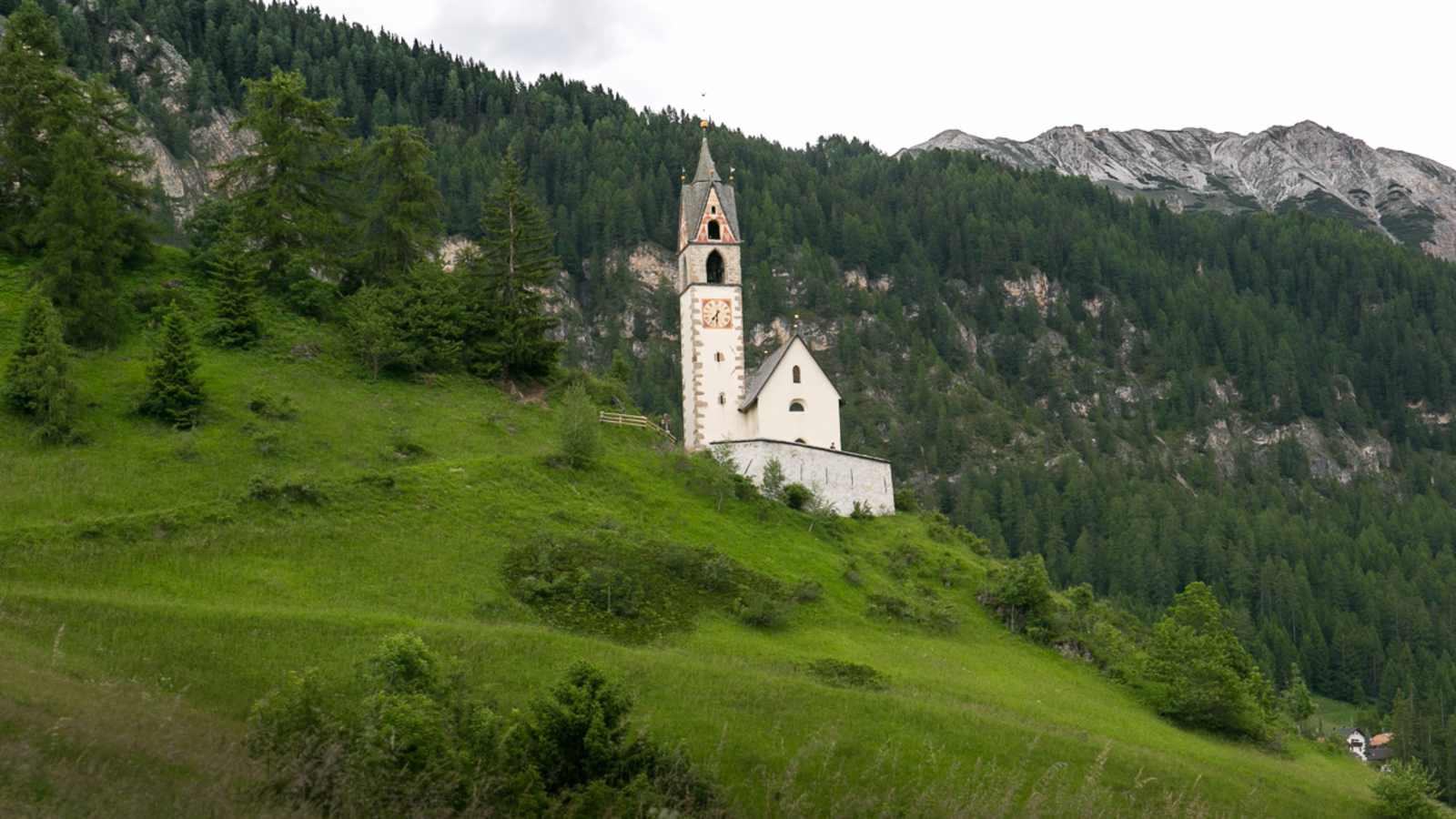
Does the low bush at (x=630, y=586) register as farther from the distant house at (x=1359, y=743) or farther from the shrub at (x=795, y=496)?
the distant house at (x=1359, y=743)

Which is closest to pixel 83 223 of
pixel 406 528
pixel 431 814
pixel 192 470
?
pixel 192 470

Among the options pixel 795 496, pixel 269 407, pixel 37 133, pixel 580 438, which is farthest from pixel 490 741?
pixel 37 133

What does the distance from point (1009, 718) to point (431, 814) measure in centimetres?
2562

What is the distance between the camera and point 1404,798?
127 ft

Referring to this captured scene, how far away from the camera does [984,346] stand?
19975cm

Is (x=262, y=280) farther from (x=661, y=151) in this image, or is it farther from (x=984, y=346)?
(x=984, y=346)

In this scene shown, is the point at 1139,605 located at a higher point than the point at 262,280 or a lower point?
lower

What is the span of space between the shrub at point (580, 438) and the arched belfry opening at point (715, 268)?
19407mm

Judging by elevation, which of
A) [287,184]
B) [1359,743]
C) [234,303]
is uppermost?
[287,184]

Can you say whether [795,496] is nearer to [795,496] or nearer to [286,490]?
[795,496]

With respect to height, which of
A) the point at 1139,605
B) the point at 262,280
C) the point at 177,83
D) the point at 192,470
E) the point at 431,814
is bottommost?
the point at 1139,605

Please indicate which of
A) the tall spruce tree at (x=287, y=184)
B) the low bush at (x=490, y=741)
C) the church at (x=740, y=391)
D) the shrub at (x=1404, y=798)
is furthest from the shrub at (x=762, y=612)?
the tall spruce tree at (x=287, y=184)

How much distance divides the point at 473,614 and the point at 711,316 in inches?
1351

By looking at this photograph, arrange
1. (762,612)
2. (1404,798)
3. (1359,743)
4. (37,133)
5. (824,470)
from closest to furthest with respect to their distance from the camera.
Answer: (1404,798)
(762,612)
(37,133)
(824,470)
(1359,743)
